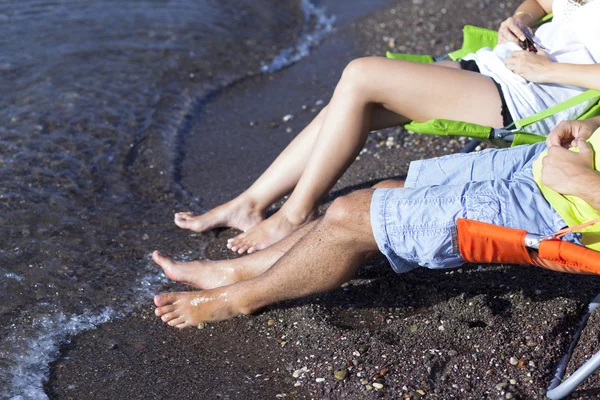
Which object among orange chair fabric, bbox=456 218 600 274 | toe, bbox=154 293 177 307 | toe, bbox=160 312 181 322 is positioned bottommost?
toe, bbox=160 312 181 322

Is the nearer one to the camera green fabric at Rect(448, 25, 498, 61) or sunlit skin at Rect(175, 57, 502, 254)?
sunlit skin at Rect(175, 57, 502, 254)

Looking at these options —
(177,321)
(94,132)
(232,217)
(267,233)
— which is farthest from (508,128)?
(94,132)

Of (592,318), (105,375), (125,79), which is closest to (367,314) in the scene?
(592,318)

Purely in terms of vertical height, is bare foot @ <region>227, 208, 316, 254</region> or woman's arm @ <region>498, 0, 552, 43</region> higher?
woman's arm @ <region>498, 0, 552, 43</region>

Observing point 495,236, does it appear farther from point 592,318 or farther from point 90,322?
point 90,322

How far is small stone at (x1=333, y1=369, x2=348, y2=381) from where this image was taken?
2.94 meters

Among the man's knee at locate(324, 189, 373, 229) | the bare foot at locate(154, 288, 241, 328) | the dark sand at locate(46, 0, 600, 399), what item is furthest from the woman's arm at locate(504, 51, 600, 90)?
the bare foot at locate(154, 288, 241, 328)

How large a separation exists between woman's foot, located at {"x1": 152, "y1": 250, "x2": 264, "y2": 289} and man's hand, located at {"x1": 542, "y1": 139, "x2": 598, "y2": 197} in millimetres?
1373

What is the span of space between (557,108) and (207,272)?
1.73 m

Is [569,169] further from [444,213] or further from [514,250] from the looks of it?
[444,213]

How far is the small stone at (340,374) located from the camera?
2.94m

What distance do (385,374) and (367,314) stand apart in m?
0.51

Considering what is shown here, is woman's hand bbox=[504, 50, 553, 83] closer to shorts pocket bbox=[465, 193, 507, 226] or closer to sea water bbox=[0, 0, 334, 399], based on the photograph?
shorts pocket bbox=[465, 193, 507, 226]

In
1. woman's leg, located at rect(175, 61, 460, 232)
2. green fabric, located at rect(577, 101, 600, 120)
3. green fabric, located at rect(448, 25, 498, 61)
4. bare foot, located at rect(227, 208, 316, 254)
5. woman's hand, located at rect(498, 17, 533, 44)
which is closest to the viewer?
green fabric, located at rect(577, 101, 600, 120)
